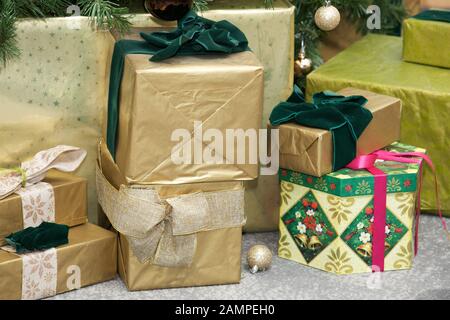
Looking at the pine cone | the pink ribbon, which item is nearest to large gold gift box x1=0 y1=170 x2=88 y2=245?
the pine cone

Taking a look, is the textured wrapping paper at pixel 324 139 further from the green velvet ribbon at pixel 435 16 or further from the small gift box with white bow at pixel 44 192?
the small gift box with white bow at pixel 44 192

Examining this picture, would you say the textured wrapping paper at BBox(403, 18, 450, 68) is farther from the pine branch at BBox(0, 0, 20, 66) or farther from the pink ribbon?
the pine branch at BBox(0, 0, 20, 66)

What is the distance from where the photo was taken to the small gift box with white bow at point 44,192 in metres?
1.72

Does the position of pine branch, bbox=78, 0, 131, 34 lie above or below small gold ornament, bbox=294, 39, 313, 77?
above

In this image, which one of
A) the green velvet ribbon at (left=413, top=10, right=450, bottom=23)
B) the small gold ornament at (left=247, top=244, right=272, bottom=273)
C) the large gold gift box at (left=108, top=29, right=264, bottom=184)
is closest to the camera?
the large gold gift box at (left=108, top=29, right=264, bottom=184)

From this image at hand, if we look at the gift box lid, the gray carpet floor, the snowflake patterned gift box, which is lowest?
the gray carpet floor

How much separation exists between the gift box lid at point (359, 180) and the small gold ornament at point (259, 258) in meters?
0.15

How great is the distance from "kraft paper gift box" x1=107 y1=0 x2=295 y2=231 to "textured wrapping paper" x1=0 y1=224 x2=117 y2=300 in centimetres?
36

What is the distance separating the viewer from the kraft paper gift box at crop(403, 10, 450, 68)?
2.09 metres

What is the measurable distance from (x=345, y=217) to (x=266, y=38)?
414 mm

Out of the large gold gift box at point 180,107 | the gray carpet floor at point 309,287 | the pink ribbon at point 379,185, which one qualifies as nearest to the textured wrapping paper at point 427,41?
the pink ribbon at point 379,185

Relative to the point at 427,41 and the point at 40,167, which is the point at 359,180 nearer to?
the point at 427,41

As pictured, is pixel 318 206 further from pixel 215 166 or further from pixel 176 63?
pixel 176 63

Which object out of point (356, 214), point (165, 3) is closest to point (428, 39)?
point (356, 214)
